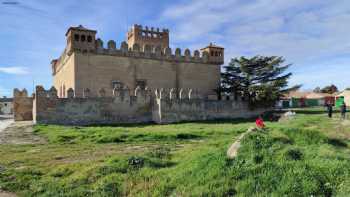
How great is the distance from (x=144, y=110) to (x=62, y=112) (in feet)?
18.1

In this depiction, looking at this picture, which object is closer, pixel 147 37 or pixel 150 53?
pixel 150 53

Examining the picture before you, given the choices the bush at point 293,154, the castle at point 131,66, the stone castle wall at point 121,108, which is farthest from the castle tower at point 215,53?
the bush at point 293,154

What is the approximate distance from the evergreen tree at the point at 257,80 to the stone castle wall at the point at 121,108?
3908mm

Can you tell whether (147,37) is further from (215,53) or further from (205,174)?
(205,174)

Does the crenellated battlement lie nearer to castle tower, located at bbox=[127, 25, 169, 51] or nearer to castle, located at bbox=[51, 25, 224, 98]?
castle, located at bbox=[51, 25, 224, 98]

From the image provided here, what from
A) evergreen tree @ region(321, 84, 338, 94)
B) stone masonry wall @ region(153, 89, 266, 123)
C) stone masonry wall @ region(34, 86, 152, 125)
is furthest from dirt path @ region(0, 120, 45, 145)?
evergreen tree @ region(321, 84, 338, 94)

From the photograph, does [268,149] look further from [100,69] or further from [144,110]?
[100,69]

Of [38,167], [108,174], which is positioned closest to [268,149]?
[108,174]

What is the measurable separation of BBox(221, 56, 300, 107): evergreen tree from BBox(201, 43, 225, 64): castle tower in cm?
103

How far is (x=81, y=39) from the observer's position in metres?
22.0

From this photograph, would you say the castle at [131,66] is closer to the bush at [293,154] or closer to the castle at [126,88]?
the castle at [126,88]

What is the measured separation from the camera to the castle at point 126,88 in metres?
18.5

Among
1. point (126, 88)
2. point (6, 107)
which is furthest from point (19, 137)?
point (6, 107)

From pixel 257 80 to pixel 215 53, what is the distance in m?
4.89
